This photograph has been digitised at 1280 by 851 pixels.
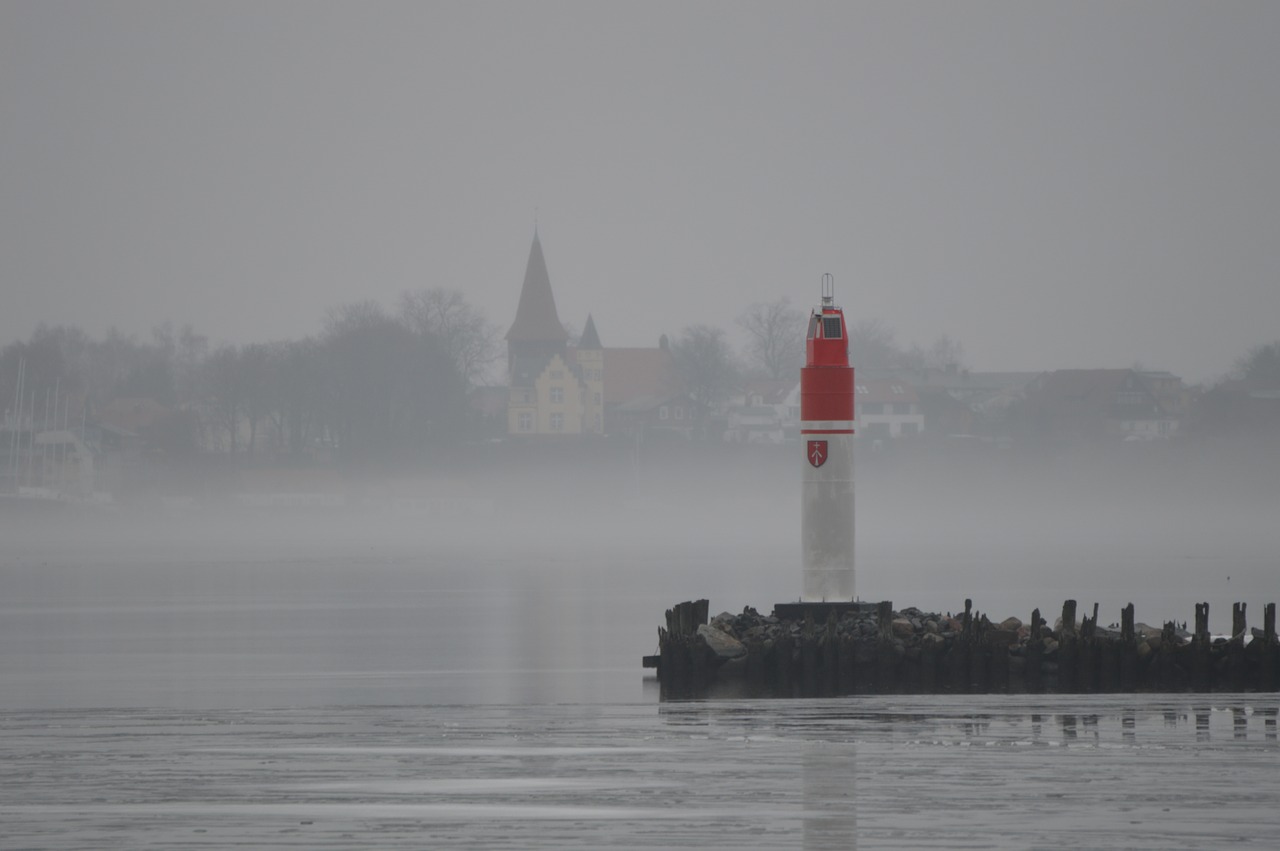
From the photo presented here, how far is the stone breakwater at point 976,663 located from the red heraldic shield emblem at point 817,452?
189 cm

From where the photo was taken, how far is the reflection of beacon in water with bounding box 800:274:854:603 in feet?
65.0

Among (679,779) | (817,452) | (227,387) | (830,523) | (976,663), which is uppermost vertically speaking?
(227,387)

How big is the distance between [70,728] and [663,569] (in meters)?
80.7

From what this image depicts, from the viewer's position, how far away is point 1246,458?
187 m

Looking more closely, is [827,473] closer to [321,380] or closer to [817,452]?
[817,452]

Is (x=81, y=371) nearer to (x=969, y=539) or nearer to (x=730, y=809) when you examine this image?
(x=969, y=539)

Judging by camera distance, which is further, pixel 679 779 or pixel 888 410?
pixel 888 410

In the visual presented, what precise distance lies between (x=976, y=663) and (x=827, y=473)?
2766 millimetres

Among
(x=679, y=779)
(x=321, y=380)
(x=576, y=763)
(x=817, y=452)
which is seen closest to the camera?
(x=679, y=779)

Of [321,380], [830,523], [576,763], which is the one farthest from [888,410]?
[576,763]

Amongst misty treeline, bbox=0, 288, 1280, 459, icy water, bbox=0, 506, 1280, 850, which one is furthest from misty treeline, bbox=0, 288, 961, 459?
icy water, bbox=0, 506, 1280, 850

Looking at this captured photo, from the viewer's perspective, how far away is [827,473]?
19859mm

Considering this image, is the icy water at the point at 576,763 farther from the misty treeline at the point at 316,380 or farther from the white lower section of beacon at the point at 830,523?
the misty treeline at the point at 316,380

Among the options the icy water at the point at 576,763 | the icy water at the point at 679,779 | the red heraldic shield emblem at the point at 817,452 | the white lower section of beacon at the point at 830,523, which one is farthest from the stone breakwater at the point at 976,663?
the red heraldic shield emblem at the point at 817,452
